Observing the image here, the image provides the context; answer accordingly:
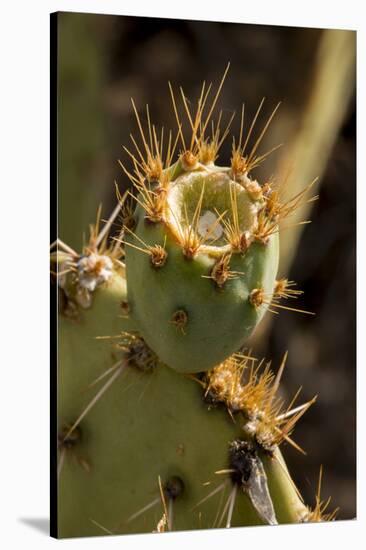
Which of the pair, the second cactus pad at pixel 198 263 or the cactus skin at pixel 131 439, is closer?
the second cactus pad at pixel 198 263

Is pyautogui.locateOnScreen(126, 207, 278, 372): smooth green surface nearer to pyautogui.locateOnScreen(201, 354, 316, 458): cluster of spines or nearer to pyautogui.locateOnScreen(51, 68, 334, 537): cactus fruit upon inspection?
pyautogui.locateOnScreen(51, 68, 334, 537): cactus fruit

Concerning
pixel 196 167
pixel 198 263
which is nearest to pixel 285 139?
pixel 196 167

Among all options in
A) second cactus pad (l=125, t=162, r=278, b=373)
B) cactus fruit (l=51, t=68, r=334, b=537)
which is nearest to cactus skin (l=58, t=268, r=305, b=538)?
cactus fruit (l=51, t=68, r=334, b=537)

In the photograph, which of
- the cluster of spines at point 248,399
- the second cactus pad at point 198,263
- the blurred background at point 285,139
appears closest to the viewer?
the second cactus pad at point 198,263

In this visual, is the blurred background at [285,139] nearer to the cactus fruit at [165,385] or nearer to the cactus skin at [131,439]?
the cactus fruit at [165,385]

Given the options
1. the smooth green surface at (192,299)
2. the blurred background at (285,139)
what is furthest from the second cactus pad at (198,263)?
the blurred background at (285,139)

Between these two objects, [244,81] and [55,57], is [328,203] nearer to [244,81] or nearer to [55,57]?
[244,81]
